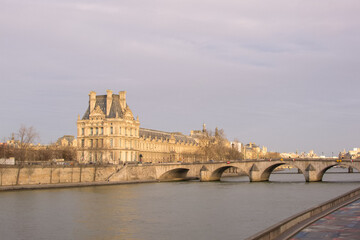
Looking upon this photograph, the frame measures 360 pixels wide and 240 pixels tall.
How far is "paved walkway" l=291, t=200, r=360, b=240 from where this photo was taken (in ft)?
70.4

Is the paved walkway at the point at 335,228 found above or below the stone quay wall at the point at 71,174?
below

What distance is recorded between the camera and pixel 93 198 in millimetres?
56719

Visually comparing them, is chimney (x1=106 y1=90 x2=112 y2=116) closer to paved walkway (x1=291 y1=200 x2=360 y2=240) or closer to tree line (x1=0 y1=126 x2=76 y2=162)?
tree line (x1=0 y1=126 x2=76 y2=162)

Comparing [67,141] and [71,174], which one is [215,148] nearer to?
[67,141]

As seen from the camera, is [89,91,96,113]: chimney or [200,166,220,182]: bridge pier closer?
[200,166,220,182]: bridge pier

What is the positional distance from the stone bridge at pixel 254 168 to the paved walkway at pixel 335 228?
59.7 meters

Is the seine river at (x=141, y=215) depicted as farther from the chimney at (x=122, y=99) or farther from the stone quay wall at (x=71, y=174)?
the chimney at (x=122, y=99)

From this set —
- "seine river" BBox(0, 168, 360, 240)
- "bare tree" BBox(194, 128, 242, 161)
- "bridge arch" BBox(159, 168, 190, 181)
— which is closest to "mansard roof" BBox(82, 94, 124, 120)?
"bridge arch" BBox(159, 168, 190, 181)

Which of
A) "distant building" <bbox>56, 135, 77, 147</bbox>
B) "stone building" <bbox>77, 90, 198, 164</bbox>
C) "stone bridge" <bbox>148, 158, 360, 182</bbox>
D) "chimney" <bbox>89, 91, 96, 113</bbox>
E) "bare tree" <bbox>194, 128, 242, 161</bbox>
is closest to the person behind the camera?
"stone bridge" <bbox>148, 158, 360, 182</bbox>

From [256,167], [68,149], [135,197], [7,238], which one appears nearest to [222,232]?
[7,238]

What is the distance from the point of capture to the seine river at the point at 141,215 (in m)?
33.0

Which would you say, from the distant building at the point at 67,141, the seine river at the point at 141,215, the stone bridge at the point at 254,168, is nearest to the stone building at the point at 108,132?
the stone bridge at the point at 254,168

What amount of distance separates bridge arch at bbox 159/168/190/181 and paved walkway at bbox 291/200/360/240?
244ft

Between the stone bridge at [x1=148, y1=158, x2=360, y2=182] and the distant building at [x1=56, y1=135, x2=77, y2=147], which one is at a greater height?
the distant building at [x1=56, y1=135, x2=77, y2=147]
